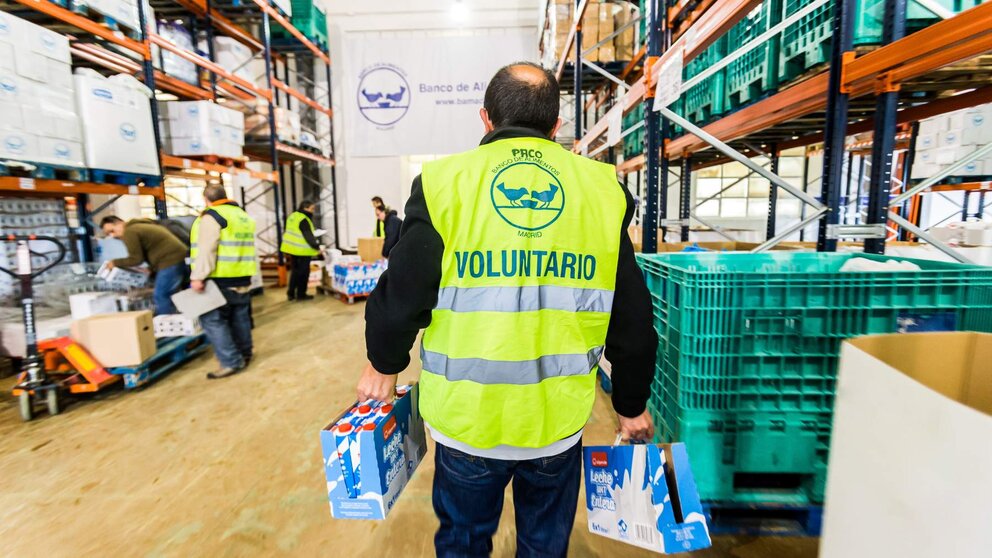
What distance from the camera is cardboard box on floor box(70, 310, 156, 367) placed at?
156 inches

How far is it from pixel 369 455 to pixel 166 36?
7123mm

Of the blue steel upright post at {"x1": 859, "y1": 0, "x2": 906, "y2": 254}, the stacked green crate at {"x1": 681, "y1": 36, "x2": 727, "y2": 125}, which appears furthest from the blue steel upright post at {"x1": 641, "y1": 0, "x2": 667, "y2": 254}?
the blue steel upright post at {"x1": 859, "y1": 0, "x2": 906, "y2": 254}

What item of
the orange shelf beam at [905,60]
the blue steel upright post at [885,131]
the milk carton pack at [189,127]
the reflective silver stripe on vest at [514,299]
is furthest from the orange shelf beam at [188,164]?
the blue steel upright post at [885,131]

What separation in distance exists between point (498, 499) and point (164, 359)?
16.2 feet

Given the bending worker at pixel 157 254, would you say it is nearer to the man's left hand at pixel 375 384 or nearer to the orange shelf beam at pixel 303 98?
the man's left hand at pixel 375 384

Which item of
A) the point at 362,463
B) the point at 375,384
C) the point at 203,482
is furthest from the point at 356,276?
the point at 362,463

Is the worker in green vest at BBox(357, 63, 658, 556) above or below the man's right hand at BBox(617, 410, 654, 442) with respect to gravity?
above

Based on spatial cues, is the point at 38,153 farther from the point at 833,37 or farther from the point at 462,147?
the point at 462,147

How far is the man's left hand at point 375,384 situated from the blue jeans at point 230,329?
3790 mm

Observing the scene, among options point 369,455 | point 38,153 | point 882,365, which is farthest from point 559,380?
point 38,153

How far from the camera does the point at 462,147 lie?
35.8ft

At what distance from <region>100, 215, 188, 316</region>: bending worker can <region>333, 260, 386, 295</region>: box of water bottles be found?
10.00 ft

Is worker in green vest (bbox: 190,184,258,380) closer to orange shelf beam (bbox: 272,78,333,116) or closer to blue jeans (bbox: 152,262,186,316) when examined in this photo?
blue jeans (bbox: 152,262,186,316)

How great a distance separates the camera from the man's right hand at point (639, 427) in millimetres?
1512
